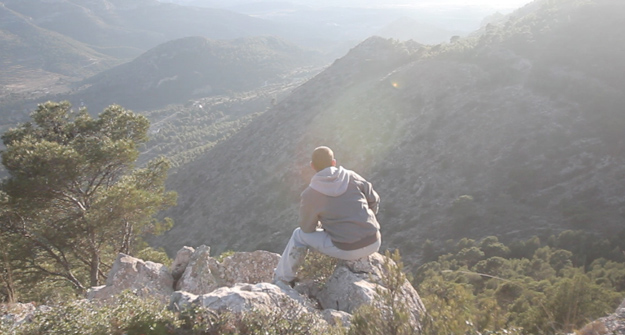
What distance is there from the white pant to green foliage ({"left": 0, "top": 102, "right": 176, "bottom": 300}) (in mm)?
7239

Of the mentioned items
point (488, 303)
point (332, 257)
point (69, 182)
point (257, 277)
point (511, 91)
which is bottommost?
point (511, 91)

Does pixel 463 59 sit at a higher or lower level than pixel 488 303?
lower

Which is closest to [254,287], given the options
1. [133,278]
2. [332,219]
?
[332,219]

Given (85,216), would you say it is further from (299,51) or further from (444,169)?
(299,51)

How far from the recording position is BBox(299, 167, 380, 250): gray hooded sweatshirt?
4.32 meters

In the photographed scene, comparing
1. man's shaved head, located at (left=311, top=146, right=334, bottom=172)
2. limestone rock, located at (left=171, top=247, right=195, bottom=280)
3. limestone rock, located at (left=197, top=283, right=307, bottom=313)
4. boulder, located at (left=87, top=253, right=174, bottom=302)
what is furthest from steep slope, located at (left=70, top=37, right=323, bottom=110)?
limestone rock, located at (left=197, top=283, right=307, bottom=313)

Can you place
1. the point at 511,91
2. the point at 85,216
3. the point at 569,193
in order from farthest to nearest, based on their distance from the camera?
the point at 511,91
the point at 569,193
the point at 85,216

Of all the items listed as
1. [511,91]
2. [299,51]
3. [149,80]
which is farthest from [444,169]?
[299,51]

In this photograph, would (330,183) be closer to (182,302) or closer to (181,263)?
(182,302)

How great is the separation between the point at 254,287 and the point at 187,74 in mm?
161655

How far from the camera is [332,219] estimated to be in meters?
4.37

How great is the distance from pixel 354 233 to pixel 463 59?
41.3 metres

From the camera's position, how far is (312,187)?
4.36 m

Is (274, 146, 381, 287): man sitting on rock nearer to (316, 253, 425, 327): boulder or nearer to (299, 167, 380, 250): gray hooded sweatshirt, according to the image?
(299, 167, 380, 250): gray hooded sweatshirt
